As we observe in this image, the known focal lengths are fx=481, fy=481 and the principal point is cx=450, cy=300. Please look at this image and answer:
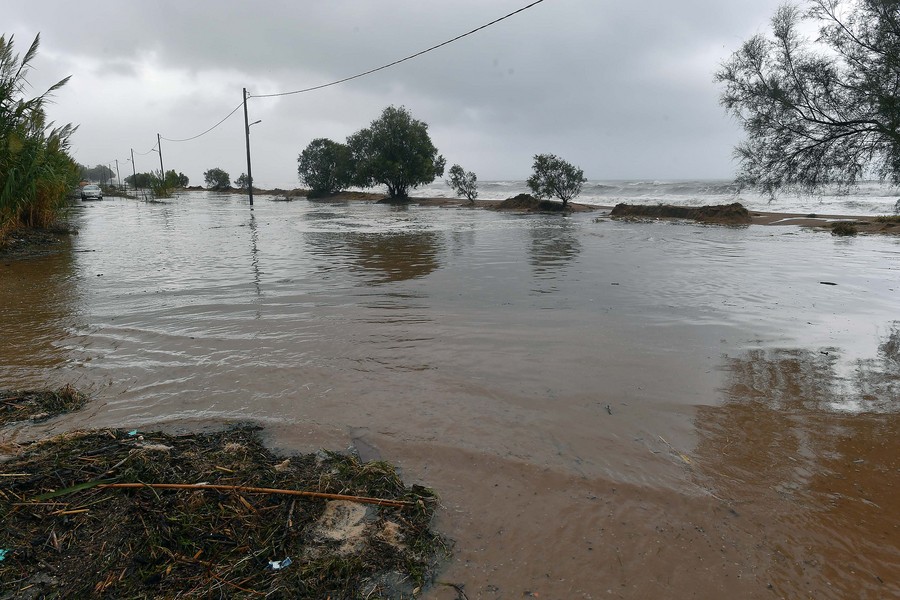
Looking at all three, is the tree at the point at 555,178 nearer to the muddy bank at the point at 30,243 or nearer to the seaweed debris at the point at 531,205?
the seaweed debris at the point at 531,205

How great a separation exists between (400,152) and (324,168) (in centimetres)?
1683

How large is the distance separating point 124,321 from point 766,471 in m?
6.51

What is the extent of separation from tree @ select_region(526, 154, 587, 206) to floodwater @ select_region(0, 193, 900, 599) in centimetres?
2814

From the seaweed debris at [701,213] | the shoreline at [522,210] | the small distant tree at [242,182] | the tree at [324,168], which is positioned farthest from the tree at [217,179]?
the seaweed debris at [701,213]

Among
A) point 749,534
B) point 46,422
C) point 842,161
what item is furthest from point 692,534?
point 842,161

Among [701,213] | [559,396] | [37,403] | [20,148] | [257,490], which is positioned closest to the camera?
[257,490]

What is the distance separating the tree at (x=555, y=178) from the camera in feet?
116

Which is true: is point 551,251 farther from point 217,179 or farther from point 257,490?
point 217,179

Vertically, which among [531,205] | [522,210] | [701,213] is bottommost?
[701,213]

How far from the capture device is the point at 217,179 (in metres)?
87.2

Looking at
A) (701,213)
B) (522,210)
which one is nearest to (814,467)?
(701,213)

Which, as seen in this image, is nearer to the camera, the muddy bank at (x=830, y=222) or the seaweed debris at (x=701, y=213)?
the muddy bank at (x=830, y=222)

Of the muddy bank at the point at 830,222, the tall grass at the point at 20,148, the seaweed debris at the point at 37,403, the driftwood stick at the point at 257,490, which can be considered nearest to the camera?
the driftwood stick at the point at 257,490

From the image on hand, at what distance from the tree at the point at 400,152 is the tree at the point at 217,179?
48.4m
